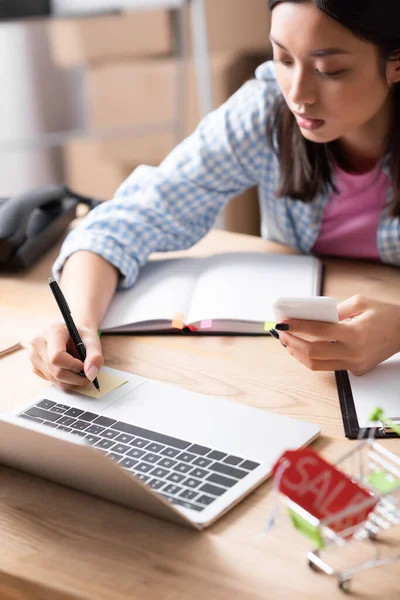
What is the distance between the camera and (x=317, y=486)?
1.94 ft

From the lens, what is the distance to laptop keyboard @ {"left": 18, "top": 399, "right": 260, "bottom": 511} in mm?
768

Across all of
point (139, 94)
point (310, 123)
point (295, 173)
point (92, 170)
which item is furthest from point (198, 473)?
point (92, 170)

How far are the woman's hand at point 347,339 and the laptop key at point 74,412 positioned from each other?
0.25 m

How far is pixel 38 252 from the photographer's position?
1.46 m

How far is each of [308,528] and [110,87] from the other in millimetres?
2700

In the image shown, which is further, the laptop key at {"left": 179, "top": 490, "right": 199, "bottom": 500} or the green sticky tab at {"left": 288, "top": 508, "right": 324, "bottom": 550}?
the laptop key at {"left": 179, "top": 490, "right": 199, "bottom": 500}

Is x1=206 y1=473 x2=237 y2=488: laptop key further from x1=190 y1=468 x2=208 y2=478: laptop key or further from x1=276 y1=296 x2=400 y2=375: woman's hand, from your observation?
x1=276 y1=296 x2=400 y2=375: woman's hand

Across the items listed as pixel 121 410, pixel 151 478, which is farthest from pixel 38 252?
pixel 151 478

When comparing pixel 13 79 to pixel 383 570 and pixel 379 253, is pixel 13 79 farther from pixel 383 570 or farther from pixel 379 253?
pixel 383 570

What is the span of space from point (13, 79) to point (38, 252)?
1864 mm

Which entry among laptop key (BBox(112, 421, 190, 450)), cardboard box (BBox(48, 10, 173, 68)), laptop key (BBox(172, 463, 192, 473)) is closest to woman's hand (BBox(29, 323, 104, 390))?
laptop key (BBox(112, 421, 190, 450))

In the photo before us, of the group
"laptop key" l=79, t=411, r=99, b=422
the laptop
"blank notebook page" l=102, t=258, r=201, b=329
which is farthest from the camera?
"blank notebook page" l=102, t=258, r=201, b=329

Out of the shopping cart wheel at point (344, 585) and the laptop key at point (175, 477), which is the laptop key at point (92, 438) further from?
the shopping cart wheel at point (344, 585)

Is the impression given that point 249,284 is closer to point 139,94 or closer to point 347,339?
point 347,339
